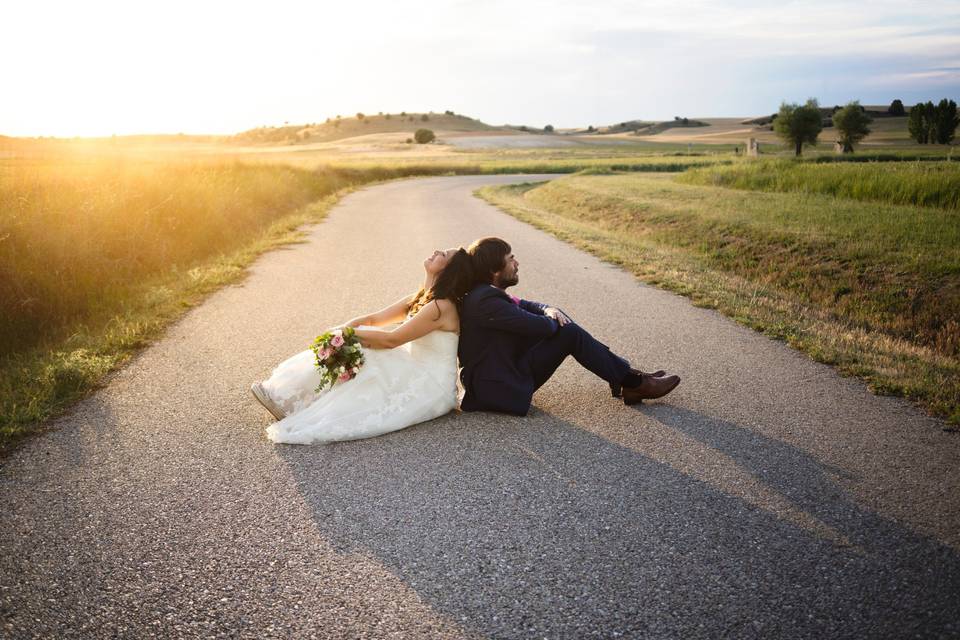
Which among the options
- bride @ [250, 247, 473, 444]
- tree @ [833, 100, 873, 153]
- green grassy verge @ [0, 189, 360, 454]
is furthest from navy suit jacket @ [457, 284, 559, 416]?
tree @ [833, 100, 873, 153]

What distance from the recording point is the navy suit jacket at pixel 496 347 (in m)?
4.92

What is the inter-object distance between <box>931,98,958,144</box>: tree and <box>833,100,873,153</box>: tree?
15.7 feet

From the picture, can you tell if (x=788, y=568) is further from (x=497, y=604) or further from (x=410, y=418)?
(x=410, y=418)

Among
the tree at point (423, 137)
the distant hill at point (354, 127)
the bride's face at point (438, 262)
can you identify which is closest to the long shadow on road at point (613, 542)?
the bride's face at point (438, 262)

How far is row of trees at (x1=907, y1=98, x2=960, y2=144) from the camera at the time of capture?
47438mm

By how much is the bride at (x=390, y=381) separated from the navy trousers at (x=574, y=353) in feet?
2.05

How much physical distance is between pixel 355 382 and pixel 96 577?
210 cm

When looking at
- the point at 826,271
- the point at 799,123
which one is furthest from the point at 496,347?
the point at 799,123

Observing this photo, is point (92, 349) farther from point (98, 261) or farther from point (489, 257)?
point (489, 257)

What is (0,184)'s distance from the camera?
34.6ft

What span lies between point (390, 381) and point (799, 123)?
182 feet

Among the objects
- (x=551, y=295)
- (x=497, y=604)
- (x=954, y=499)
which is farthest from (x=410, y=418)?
(x=551, y=295)

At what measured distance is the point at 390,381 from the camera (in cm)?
495

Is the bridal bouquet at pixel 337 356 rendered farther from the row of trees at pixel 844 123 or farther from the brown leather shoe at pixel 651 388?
the row of trees at pixel 844 123
